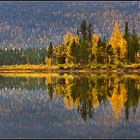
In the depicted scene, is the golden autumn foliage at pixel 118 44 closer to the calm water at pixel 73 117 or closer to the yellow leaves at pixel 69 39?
the yellow leaves at pixel 69 39

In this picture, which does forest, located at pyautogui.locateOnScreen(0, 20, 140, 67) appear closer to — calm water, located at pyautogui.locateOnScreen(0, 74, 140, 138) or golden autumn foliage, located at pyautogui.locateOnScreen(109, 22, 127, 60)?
golden autumn foliage, located at pyautogui.locateOnScreen(109, 22, 127, 60)

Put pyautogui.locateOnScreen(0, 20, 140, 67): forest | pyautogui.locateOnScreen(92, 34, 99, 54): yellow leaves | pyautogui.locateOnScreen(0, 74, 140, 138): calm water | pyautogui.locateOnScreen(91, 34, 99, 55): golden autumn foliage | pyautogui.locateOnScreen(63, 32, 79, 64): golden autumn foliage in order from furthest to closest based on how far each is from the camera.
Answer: pyautogui.locateOnScreen(63, 32, 79, 64): golden autumn foliage, pyautogui.locateOnScreen(92, 34, 99, 54): yellow leaves, pyautogui.locateOnScreen(91, 34, 99, 55): golden autumn foliage, pyautogui.locateOnScreen(0, 20, 140, 67): forest, pyautogui.locateOnScreen(0, 74, 140, 138): calm water

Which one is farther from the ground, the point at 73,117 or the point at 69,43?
the point at 73,117

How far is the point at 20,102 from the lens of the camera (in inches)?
1551

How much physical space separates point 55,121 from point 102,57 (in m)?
108

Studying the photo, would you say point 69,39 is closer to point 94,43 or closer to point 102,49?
point 94,43

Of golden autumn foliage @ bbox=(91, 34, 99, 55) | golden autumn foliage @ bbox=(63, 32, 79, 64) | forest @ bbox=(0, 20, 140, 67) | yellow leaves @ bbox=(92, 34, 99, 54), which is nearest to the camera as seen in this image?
forest @ bbox=(0, 20, 140, 67)

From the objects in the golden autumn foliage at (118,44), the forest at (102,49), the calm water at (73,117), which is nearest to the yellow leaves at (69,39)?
the forest at (102,49)

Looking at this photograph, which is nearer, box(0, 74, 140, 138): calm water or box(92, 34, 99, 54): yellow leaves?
box(0, 74, 140, 138): calm water

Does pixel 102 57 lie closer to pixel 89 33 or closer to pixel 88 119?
pixel 89 33

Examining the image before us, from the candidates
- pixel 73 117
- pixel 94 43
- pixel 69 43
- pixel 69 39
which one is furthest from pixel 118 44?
pixel 73 117

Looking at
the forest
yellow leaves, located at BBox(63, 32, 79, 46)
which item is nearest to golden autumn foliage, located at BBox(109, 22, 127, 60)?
the forest

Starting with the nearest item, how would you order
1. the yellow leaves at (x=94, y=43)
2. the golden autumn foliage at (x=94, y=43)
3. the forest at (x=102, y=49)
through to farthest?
the forest at (x=102, y=49), the golden autumn foliage at (x=94, y=43), the yellow leaves at (x=94, y=43)

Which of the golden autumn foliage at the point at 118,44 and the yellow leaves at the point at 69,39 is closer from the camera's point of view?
the golden autumn foliage at the point at 118,44
